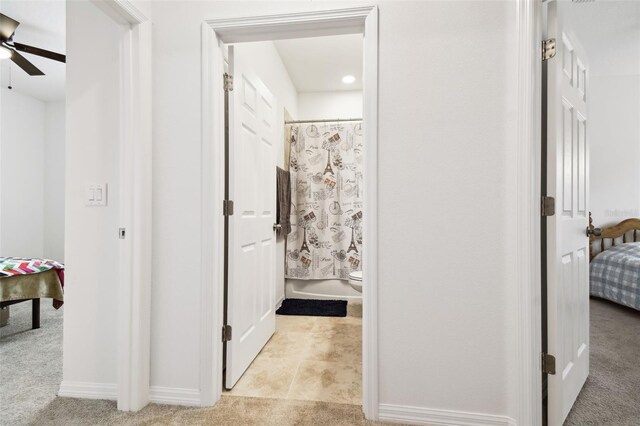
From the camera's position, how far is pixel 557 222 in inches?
53.7

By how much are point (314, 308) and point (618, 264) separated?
296cm

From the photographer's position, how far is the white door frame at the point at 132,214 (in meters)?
1.59

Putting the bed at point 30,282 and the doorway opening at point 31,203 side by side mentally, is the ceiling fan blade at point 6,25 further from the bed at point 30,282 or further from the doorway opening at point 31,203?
the bed at point 30,282

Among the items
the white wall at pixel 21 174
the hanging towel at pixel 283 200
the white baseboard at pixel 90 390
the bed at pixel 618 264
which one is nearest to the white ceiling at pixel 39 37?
the white wall at pixel 21 174

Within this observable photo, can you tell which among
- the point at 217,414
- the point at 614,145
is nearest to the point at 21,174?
the point at 217,414

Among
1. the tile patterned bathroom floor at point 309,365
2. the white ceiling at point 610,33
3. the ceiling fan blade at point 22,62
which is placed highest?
the ceiling fan blade at point 22,62

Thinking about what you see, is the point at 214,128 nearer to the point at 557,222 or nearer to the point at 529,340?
the point at 557,222

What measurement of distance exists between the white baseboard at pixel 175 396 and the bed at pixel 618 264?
335 centimetres

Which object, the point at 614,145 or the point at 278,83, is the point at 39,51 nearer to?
the point at 278,83

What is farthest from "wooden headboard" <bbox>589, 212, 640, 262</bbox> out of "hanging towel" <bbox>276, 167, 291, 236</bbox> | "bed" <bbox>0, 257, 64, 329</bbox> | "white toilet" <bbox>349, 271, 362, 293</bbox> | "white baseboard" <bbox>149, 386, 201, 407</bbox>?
"bed" <bbox>0, 257, 64, 329</bbox>

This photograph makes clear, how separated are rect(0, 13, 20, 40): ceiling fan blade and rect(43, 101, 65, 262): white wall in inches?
120

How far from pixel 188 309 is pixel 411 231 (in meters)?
1.18

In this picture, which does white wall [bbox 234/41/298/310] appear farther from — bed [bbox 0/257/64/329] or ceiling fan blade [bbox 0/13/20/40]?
bed [bbox 0/257/64/329]

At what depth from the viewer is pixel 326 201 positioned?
3850 mm
